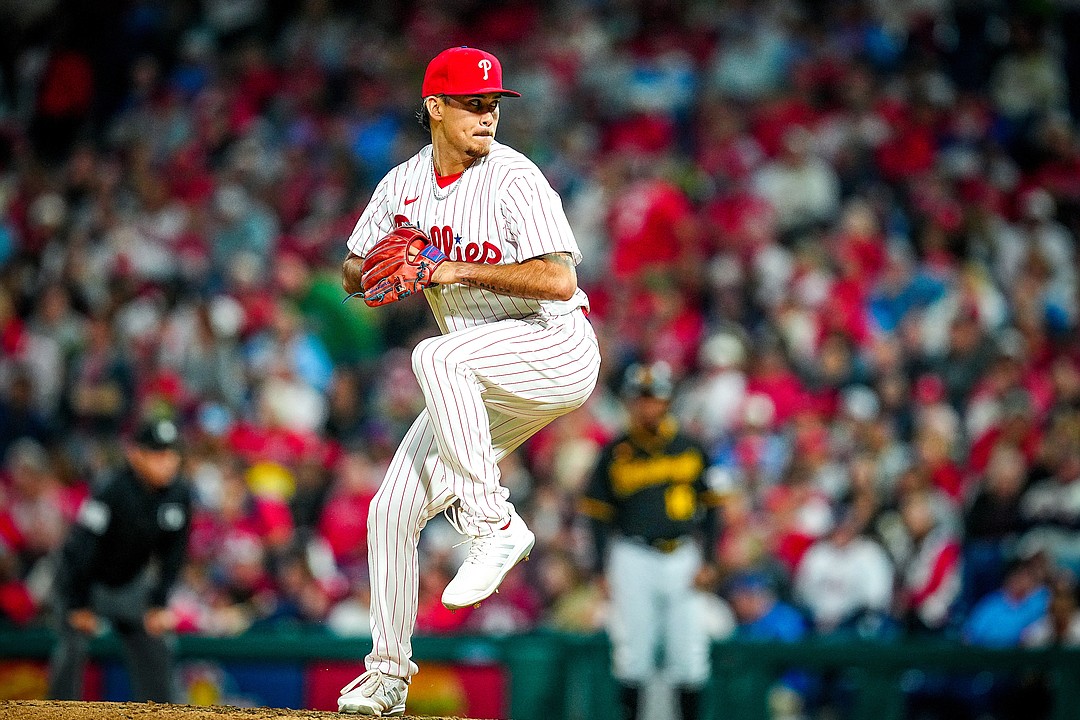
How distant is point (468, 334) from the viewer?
4145 mm

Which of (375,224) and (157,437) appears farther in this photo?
(157,437)

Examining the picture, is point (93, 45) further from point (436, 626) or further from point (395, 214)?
point (395, 214)

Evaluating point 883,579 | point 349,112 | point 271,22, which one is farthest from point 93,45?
point 883,579

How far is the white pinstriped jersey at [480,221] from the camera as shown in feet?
13.3

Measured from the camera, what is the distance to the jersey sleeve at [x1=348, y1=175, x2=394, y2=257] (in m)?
4.38

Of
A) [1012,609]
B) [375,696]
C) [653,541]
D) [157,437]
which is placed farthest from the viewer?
[1012,609]

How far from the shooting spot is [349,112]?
11797 mm

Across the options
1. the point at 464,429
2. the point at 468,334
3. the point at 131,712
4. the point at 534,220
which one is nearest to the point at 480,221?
the point at 534,220

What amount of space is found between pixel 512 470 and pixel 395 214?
4.70m

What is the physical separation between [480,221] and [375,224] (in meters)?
0.41

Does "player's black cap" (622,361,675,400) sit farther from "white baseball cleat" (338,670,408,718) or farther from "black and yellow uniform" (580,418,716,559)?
"white baseball cleat" (338,670,408,718)

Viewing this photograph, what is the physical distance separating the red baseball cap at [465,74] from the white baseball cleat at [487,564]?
122 cm

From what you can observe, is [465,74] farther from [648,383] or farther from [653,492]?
[653,492]

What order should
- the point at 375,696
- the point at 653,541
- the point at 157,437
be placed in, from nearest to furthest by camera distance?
the point at 375,696
the point at 157,437
the point at 653,541
